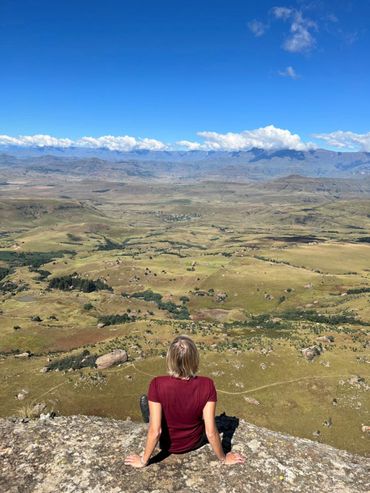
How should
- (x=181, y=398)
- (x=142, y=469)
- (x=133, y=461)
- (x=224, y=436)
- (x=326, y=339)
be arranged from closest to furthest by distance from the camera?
1. (x=181, y=398)
2. (x=142, y=469)
3. (x=133, y=461)
4. (x=224, y=436)
5. (x=326, y=339)

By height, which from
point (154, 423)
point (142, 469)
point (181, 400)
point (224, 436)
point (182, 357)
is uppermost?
point (182, 357)

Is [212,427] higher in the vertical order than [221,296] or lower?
higher

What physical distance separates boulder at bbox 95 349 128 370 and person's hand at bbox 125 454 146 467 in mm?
61728

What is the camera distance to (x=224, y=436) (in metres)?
18.3

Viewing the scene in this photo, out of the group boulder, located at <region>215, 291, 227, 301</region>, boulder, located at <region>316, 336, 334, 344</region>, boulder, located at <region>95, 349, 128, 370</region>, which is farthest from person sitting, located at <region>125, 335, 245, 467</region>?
boulder, located at <region>215, 291, 227, 301</region>

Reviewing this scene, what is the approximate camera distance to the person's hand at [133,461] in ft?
49.1

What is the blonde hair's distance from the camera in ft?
41.6

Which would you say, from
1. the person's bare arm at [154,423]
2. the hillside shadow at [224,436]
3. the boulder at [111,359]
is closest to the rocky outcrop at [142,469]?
the hillside shadow at [224,436]

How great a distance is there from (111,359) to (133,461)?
208 ft

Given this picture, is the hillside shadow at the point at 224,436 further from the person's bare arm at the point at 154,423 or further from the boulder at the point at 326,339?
the boulder at the point at 326,339

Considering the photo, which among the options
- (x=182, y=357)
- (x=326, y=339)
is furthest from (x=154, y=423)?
(x=326, y=339)

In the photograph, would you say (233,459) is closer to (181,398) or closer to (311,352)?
(181,398)

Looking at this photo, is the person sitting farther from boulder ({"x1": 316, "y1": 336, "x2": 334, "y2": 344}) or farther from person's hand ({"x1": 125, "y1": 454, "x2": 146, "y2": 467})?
boulder ({"x1": 316, "y1": 336, "x2": 334, "y2": 344})

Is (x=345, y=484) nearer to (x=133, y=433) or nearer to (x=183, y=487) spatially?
(x=183, y=487)
